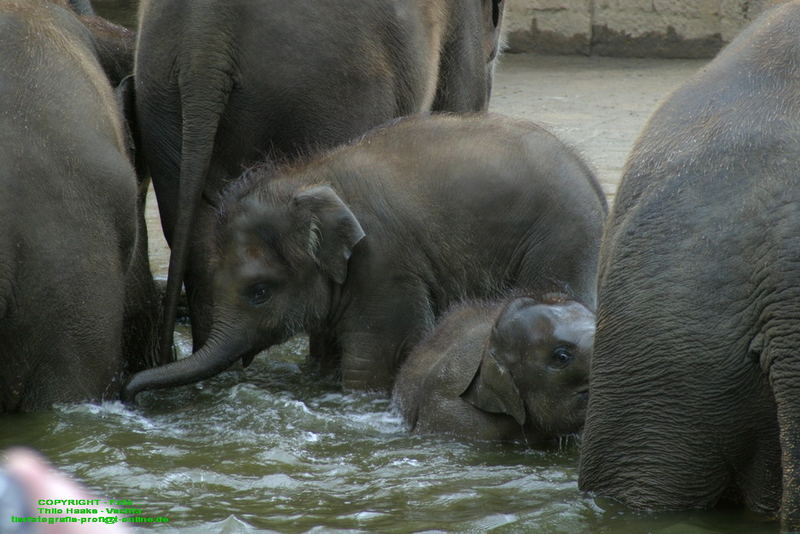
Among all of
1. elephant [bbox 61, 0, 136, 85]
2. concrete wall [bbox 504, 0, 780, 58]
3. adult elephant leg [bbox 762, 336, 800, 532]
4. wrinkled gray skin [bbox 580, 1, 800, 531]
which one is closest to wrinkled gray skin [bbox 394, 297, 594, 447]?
wrinkled gray skin [bbox 580, 1, 800, 531]

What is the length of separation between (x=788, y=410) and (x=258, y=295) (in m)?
2.65

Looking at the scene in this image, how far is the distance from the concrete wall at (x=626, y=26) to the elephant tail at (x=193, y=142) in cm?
814

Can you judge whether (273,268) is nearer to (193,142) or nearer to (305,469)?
(193,142)

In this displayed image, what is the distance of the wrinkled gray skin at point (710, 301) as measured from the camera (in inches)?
97.0

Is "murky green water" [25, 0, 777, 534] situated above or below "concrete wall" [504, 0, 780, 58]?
below

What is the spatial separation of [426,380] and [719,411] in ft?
5.89

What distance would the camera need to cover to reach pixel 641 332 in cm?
269

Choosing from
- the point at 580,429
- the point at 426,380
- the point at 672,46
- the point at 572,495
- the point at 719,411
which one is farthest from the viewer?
the point at 672,46

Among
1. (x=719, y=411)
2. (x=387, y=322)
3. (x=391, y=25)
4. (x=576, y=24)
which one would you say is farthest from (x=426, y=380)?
(x=576, y=24)

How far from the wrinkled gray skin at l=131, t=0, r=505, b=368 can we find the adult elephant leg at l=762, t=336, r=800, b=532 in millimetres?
2695

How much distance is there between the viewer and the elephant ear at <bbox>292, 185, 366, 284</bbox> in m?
4.63

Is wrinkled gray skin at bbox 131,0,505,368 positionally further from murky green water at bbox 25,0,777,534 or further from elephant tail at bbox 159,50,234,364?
murky green water at bbox 25,0,777,534

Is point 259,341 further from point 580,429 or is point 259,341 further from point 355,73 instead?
point 580,429

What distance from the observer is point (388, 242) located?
4.75m
